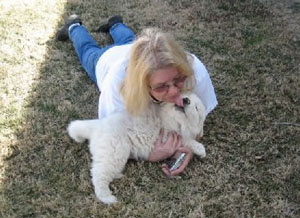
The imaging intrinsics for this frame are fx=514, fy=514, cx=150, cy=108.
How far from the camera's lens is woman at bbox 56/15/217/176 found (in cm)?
264

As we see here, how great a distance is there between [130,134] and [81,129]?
0.32 metres

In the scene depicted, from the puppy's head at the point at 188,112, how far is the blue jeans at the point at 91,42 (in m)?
1.07

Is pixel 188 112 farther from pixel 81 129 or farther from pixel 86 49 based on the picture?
pixel 86 49

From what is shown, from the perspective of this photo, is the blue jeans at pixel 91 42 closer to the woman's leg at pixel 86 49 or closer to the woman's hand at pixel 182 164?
the woman's leg at pixel 86 49

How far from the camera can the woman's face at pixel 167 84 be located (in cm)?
264

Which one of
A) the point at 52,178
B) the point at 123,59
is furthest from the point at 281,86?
the point at 52,178

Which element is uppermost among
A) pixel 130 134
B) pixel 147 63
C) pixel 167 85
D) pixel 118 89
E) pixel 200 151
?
pixel 147 63

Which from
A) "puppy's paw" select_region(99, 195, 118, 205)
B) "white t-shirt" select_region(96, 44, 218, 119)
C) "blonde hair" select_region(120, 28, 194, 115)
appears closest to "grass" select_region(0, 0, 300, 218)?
"puppy's paw" select_region(99, 195, 118, 205)

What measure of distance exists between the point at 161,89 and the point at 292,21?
7.81 feet

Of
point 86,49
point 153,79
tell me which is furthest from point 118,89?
point 86,49

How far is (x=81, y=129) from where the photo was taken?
3.01 m

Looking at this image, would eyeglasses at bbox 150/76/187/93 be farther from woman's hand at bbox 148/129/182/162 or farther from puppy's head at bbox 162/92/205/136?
woman's hand at bbox 148/129/182/162

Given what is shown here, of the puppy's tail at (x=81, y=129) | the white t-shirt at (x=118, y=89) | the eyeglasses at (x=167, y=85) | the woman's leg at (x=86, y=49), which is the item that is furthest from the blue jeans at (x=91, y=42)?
the eyeglasses at (x=167, y=85)

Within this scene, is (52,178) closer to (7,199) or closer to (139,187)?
(7,199)
